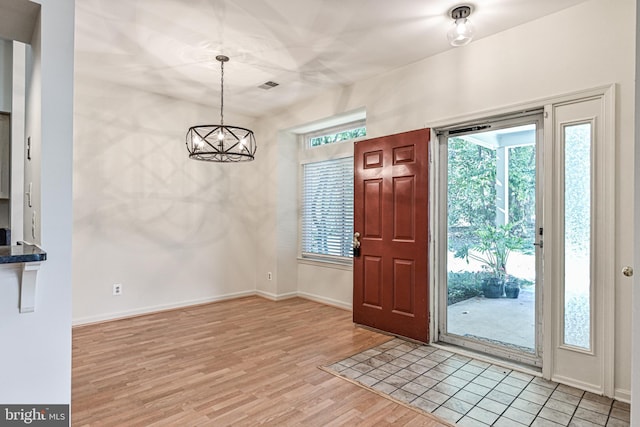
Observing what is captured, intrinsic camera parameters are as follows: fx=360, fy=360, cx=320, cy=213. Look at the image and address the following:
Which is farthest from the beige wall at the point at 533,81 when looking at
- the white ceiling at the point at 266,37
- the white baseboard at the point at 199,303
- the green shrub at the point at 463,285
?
the white baseboard at the point at 199,303

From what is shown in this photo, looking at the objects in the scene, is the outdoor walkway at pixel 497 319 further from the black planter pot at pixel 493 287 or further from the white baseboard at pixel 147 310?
the white baseboard at pixel 147 310

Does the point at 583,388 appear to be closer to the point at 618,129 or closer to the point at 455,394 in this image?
the point at 455,394

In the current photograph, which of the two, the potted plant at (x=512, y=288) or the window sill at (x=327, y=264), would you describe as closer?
the potted plant at (x=512, y=288)

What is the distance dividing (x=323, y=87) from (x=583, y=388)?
383 centimetres

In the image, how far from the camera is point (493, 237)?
10.6 ft

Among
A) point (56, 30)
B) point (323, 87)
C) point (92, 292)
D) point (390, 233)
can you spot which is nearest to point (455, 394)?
point (390, 233)

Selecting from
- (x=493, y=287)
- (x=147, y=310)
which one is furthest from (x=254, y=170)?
(x=493, y=287)

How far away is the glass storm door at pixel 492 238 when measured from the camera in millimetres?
2986

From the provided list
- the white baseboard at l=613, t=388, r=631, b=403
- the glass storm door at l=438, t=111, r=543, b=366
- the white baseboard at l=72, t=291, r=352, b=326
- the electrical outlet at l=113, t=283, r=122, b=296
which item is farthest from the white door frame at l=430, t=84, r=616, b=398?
the electrical outlet at l=113, t=283, r=122, b=296

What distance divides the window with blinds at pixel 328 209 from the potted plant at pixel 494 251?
188 cm

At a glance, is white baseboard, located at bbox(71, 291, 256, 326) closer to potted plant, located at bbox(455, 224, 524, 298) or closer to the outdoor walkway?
the outdoor walkway

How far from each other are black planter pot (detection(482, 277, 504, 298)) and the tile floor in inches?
23.5

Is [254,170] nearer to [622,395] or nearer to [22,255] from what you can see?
[22,255]

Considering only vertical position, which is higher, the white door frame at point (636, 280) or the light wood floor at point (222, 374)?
the white door frame at point (636, 280)
